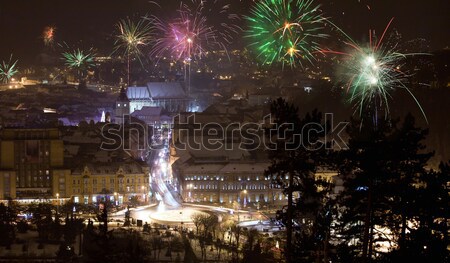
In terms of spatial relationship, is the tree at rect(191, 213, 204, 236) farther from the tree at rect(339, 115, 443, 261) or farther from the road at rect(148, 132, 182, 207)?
the tree at rect(339, 115, 443, 261)

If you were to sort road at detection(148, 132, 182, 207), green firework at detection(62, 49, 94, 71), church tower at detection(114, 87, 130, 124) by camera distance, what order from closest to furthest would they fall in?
road at detection(148, 132, 182, 207)
church tower at detection(114, 87, 130, 124)
green firework at detection(62, 49, 94, 71)

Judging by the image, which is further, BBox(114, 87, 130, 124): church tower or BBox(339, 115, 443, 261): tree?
BBox(114, 87, 130, 124): church tower

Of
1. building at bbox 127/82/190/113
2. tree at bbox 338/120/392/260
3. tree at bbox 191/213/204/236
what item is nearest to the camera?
tree at bbox 338/120/392/260

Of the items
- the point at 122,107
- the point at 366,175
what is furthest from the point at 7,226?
the point at 122,107

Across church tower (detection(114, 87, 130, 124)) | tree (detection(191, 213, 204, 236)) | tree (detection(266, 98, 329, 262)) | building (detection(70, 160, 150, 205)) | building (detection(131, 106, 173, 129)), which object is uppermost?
church tower (detection(114, 87, 130, 124))

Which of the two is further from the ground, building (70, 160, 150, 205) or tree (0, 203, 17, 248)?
building (70, 160, 150, 205)

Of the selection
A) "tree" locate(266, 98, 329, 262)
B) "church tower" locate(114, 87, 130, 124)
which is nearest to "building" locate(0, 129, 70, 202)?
"church tower" locate(114, 87, 130, 124)

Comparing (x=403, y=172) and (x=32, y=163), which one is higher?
(x=32, y=163)

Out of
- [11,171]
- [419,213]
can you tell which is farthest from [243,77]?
[419,213]

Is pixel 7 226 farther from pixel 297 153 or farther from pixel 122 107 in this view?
pixel 122 107
